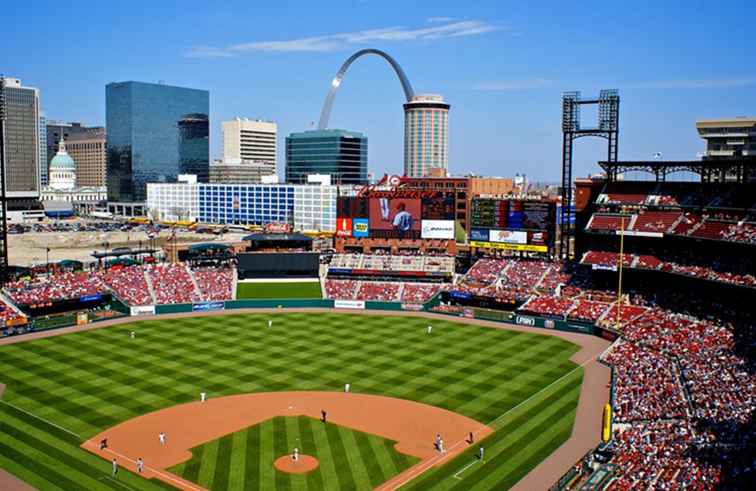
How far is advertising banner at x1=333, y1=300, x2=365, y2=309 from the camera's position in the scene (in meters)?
74.6

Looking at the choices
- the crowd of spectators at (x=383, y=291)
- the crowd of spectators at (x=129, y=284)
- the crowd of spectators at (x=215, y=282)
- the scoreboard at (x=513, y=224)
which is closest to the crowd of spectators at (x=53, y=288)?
the crowd of spectators at (x=129, y=284)

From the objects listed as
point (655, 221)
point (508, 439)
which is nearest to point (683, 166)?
point (655, 221)

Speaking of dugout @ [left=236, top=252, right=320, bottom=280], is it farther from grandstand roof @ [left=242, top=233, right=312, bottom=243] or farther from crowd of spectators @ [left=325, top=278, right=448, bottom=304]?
crowd of spectators @ [left=325, top=278, right=448, bottom=304]

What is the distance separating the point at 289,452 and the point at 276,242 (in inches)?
2049

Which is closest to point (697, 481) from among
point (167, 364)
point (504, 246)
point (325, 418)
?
point (325, 418)

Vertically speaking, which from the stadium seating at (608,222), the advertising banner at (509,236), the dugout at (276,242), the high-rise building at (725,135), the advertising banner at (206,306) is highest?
the high-rise building at (725,135)

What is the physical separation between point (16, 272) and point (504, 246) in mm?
59313

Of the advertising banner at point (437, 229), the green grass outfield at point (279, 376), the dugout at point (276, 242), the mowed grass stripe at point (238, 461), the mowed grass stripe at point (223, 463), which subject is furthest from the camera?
the dugout at point (276, 242)

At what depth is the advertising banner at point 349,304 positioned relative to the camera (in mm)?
74637

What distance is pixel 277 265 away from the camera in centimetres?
8244

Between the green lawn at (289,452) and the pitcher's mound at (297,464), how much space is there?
30 cm

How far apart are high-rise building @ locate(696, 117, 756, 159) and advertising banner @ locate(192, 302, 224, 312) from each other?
61.0m

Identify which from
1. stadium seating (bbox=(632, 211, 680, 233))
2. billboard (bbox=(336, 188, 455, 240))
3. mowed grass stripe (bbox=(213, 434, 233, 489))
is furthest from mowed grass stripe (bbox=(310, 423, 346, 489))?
billboard (bbox=(336, 188, 455, 240))

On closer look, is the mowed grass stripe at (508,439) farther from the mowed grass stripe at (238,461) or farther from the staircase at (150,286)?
the staircase at (150,286)
